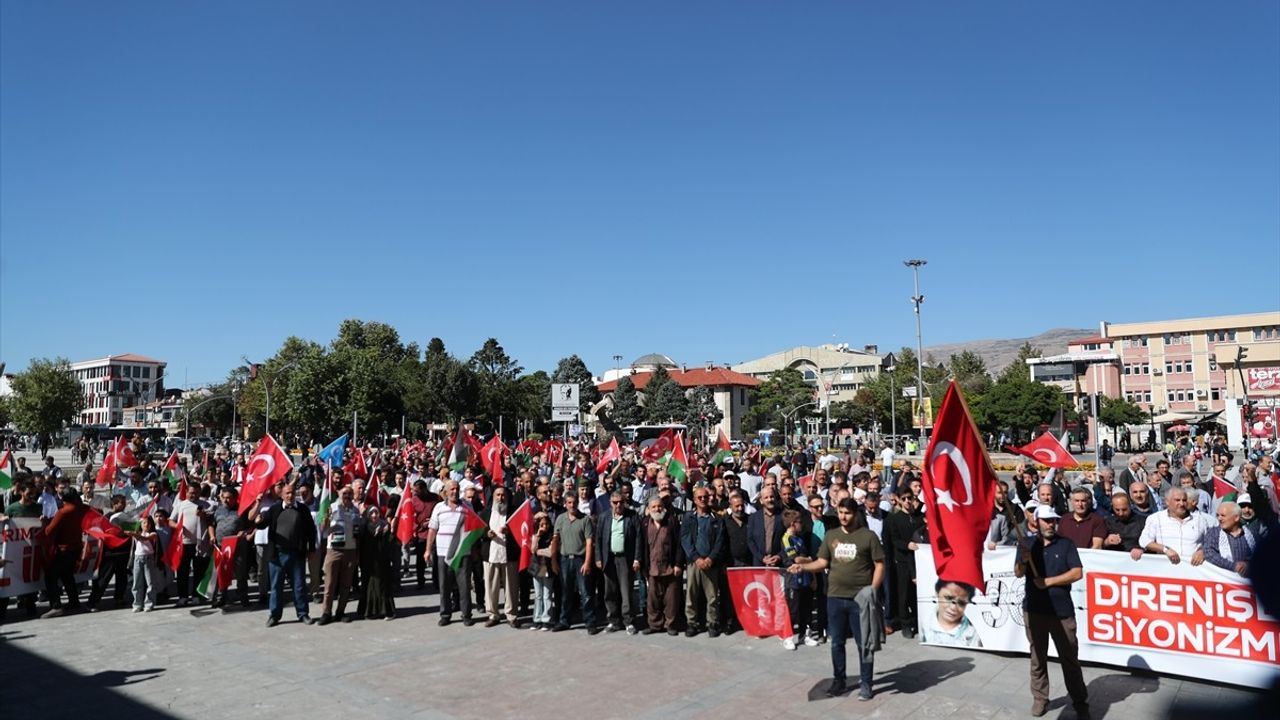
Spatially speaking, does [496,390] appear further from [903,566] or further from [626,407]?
[903,566]

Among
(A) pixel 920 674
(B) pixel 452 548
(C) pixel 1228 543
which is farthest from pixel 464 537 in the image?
(C) pixel 1228 543

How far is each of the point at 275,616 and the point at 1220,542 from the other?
10.9 m

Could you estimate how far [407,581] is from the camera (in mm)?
14312

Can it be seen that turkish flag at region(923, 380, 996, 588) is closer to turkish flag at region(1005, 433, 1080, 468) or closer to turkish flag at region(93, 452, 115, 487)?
Result: turkish flag at region(1005, 433, 1080, 468)

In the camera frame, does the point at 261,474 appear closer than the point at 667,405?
Yes

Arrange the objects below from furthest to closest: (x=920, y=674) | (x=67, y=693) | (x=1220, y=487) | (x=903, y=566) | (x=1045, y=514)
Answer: (x=1220, y=487) < (x=903, y=566) < (x=920, y=674) < (x=67, y=693) < (x=1045, y=514)

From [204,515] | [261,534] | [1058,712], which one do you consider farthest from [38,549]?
[1058,712]

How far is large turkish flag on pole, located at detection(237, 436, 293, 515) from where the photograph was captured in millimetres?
12469

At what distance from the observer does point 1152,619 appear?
816 centimetres

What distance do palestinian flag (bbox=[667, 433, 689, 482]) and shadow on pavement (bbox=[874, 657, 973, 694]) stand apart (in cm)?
1144

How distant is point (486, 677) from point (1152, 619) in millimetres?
6641

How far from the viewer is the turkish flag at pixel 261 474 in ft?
40.9

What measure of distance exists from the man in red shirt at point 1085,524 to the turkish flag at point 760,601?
9.93 feet

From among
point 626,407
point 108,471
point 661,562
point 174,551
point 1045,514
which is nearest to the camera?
point 1045,514
